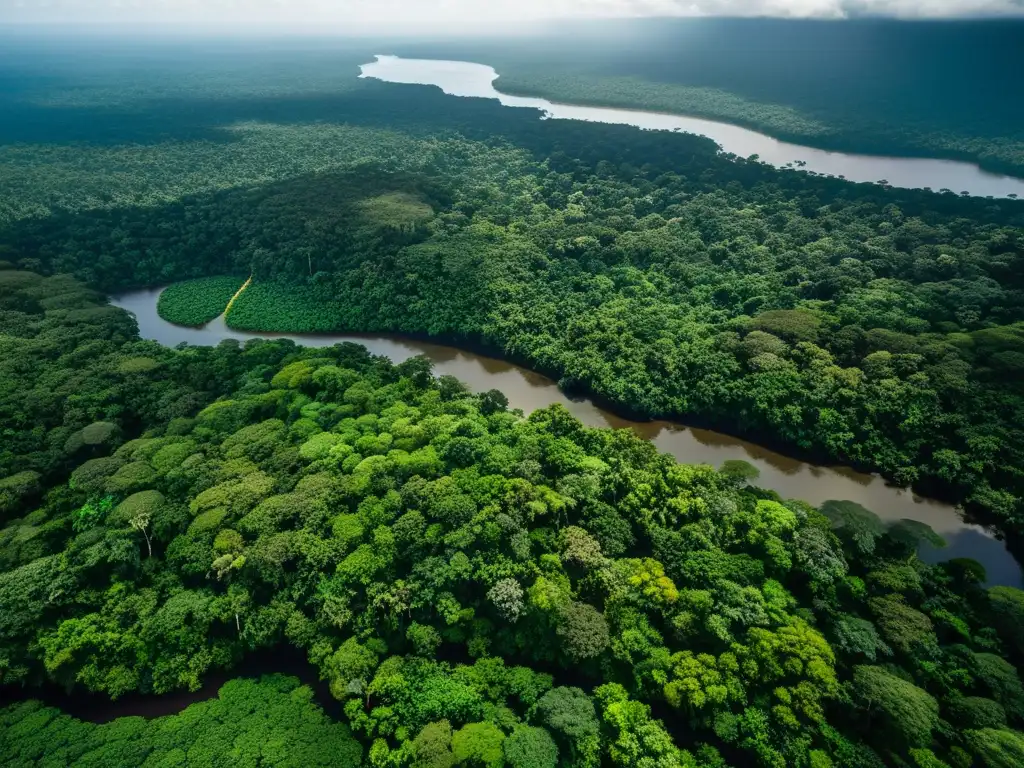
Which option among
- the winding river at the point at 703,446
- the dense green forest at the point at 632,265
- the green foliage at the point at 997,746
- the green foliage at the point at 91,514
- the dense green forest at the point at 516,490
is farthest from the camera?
the dense green forest at the point at 632,265

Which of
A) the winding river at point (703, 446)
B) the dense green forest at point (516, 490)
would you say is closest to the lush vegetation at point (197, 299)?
the dense green forest at point (516, 490)

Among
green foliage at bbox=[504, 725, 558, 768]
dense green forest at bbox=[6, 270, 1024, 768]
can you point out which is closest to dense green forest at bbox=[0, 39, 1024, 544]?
dense green forest at bbox=[6, 270, 1024, 768]

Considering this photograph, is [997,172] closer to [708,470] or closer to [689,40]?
[708,470]

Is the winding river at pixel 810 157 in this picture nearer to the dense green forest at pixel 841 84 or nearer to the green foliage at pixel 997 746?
the dense green forest at pixel 841 84

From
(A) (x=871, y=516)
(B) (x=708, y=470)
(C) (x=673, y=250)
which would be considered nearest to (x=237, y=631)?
(B) (x=708, y=470)

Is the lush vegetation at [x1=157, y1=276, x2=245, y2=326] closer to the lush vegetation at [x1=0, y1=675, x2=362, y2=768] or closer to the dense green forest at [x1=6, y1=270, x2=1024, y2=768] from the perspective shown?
the dense green forest at [x1=6, y1=270, x2=1024, y2=768]

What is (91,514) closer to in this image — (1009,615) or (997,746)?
(997,746)
